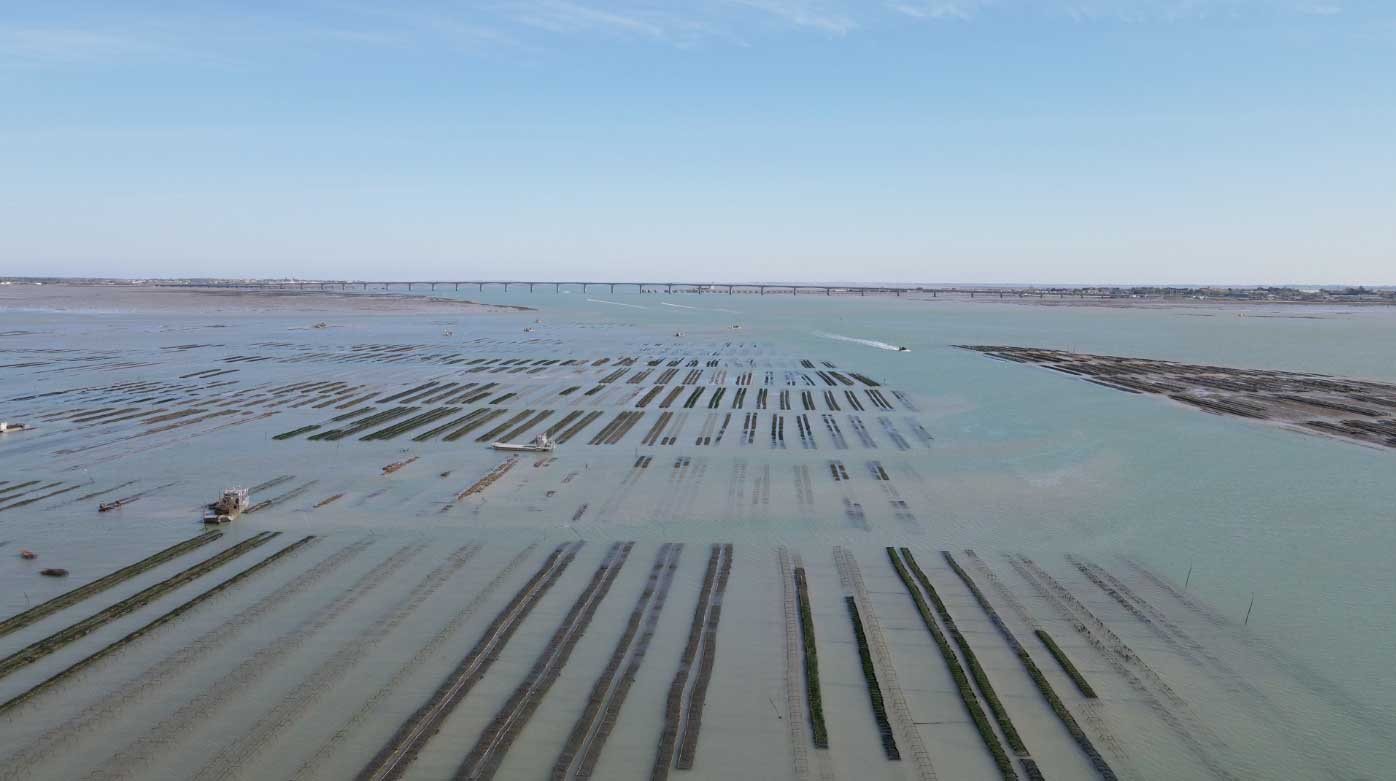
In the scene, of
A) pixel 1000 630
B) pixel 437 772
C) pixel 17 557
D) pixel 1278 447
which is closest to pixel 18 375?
pixel 17 557

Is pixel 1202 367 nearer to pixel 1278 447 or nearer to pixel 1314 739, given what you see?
pixel 1278 447

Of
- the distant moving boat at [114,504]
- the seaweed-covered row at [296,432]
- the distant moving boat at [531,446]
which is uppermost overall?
the distant moving boat at [531,446]

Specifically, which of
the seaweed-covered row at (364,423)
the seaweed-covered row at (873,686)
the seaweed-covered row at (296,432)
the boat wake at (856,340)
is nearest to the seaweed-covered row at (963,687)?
the seaweed-covered row at (873,686)

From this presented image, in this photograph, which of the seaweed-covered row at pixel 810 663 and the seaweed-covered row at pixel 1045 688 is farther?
the seaweed-covered row at pixel 810 663

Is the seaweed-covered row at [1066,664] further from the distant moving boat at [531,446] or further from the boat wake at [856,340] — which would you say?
the boat wake at [856,340]

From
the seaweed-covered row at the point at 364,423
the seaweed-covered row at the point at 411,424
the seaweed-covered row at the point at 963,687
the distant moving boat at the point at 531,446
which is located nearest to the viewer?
the seaweed-covered row at the point at 963,687

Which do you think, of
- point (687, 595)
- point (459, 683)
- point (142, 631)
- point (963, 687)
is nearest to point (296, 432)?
point (142, 631)

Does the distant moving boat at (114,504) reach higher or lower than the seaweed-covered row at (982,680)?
higher
